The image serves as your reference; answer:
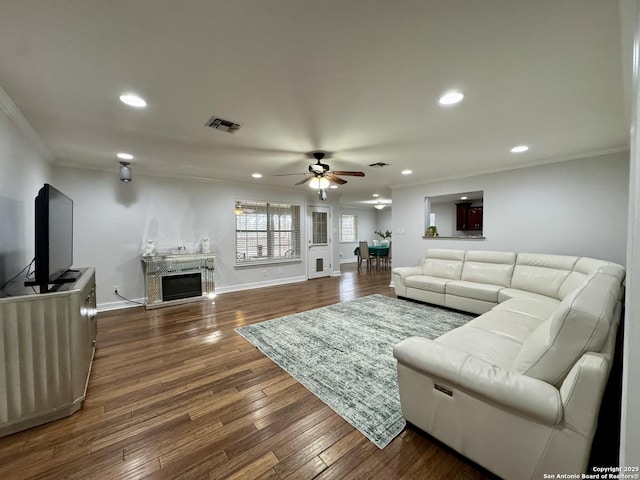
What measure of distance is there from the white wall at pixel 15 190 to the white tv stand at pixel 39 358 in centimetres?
75

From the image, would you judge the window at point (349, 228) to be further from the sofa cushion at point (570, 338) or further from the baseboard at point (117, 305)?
the sofa cushion at point (570, 338)

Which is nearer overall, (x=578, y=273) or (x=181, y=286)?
(x=578, y=273)

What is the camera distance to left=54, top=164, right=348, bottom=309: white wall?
4.20m

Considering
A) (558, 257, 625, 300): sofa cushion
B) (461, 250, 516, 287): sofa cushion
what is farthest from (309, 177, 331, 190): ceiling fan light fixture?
(558, 257, 625, 300): sofa cushion

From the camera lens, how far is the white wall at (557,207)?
11.7 ft

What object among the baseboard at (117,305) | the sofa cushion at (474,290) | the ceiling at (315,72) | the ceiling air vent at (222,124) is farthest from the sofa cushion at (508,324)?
the baseboard at (117,305)

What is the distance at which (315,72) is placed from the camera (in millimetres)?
1744

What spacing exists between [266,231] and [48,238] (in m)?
4.49

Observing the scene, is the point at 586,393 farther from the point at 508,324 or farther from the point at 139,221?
the point at 139,221

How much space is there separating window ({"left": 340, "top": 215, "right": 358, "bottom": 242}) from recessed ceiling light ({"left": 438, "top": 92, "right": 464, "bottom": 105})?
829 cm

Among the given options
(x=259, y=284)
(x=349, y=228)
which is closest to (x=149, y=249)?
(x=259, y=284)

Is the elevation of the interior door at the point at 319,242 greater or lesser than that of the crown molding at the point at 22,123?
lesser

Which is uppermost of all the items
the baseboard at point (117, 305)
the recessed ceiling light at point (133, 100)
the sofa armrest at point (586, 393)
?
the recessed ceiling light at point (133, 100)

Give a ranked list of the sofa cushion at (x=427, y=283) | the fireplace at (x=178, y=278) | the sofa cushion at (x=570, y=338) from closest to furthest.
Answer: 1. the sofa cushion at (x=570, y=338)
2. the sofa cushion at (x=427, y=283)
3. the fireplace at (x=178, y=278)
